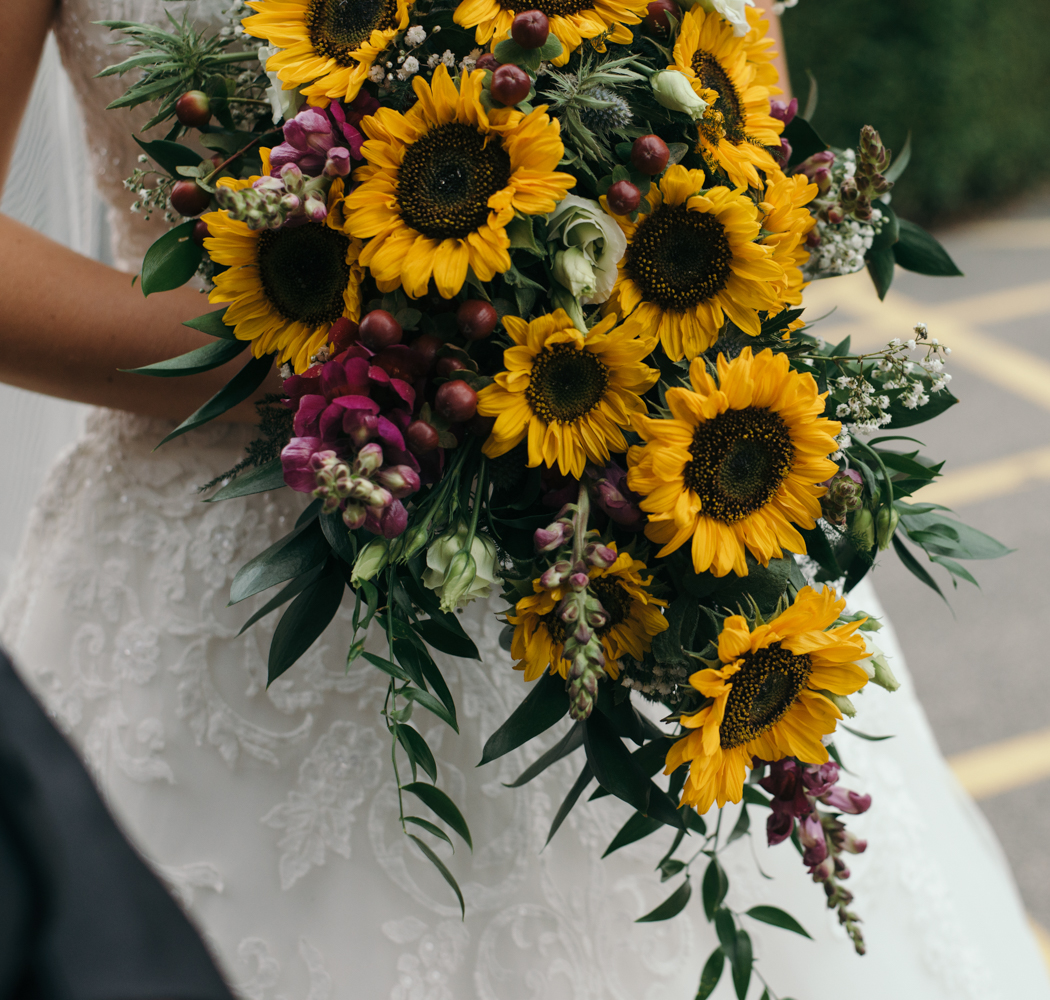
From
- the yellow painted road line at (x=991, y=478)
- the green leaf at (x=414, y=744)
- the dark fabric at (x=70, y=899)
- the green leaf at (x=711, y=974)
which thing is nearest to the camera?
the dark fabric at (x=70, y=899)

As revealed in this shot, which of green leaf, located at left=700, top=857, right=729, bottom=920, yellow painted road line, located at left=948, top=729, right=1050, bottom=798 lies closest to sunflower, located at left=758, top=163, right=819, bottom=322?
green leaf, located at left=700, top=857, right=729, bottom=920

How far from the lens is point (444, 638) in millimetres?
532

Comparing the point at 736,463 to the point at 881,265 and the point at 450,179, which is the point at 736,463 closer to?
the point at 450,179

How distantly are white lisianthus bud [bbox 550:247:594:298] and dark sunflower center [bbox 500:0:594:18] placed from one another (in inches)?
4.8

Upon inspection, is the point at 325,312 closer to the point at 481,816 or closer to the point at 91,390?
the point at 91,390

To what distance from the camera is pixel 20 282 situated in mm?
703

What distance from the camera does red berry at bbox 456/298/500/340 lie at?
456mm

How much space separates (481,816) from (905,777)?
1.63ft

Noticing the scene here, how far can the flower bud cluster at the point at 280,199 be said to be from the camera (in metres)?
0.42

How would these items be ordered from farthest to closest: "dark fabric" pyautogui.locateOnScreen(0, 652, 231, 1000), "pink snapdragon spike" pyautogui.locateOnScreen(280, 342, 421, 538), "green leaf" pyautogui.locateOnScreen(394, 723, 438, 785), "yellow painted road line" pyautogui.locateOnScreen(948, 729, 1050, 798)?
"yellow painted road line" pyautogui.locateOnScreen(948, 729, 1050, 798) → "green leaf" pyautogui.locateOnScreen(394, 723, 438, 785) → "pink snapdragon spike" pyautogui.locateOnScreen(280, 342, 421, 538) → "dark fabric" pyautogui.locateOnScreen(0, 652, 231, 1000)

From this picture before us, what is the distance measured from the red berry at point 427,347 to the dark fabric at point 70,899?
0.27 metres

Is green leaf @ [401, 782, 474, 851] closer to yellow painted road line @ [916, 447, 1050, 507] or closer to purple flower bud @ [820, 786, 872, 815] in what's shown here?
purple flower bud @ [820, 786, 872, 815]

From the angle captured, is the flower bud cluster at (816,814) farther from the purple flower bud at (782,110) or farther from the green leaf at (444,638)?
the purple flower bud at (782,110)

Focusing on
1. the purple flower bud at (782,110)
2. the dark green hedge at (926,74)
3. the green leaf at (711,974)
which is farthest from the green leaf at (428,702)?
the dark green hedge at (926,74)
